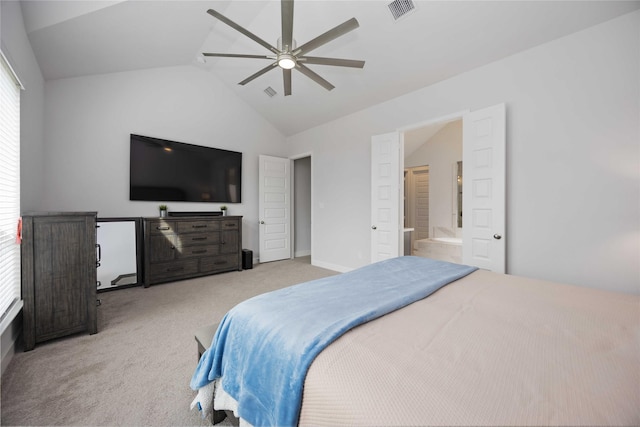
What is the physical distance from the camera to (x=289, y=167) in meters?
5.58

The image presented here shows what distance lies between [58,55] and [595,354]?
4.75 metres

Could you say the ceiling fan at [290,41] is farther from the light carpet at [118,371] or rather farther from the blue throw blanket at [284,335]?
the light carpet at [118,371]

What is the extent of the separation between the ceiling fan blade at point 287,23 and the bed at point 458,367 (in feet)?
6.06

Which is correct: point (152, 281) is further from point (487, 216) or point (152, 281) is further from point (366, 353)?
point (487, 216)

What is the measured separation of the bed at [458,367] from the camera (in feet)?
2.02

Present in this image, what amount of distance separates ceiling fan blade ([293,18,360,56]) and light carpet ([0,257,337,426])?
8.22 ft

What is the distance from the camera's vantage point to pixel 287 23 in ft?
6.10

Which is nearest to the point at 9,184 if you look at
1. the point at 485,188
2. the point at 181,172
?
the point at 181,172

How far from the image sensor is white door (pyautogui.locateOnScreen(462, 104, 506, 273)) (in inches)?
107

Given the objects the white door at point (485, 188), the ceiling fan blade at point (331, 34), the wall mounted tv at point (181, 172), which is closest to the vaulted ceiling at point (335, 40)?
the white door at point (485, 188)

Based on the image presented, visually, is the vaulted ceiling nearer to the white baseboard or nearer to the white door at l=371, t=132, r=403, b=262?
the white door at l=371, t=132, r=403, b=262

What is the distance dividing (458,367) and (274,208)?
482 centimetres

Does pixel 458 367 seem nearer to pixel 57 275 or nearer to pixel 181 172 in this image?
pixel 57 275

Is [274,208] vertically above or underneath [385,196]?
underneath
